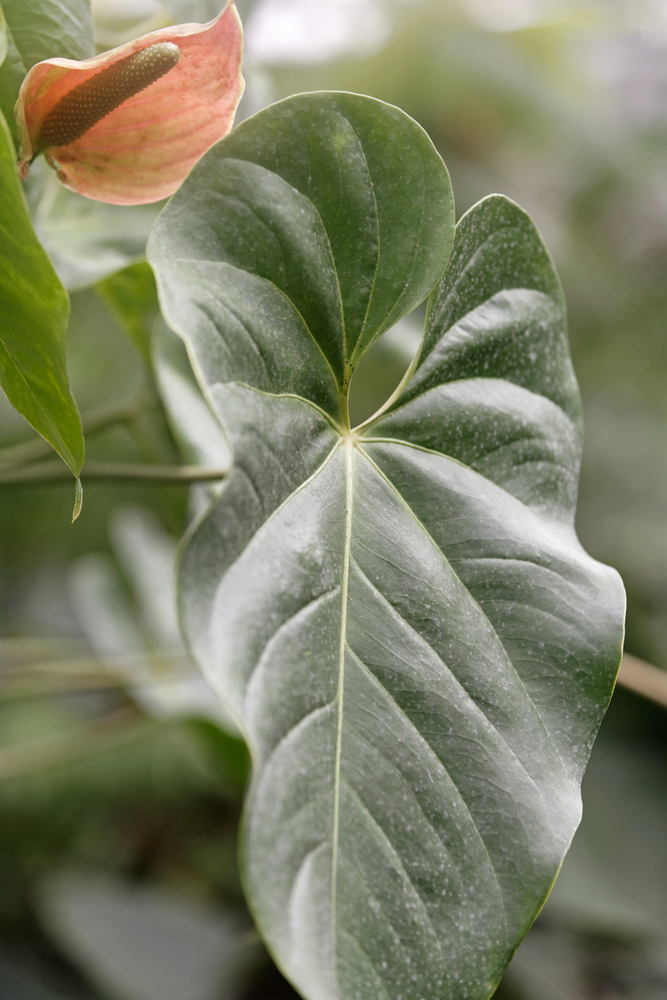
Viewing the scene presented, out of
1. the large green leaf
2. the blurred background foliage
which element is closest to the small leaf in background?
the blurred background foliage

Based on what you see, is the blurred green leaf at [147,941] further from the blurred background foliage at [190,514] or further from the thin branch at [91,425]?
the thin branch at [91,425]

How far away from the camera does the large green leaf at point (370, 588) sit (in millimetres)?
281

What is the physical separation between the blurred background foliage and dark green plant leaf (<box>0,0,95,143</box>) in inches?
5.5

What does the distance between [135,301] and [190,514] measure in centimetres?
25

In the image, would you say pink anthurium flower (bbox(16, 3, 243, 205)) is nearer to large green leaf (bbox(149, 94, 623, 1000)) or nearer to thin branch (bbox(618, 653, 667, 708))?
large green leaf (bbox(149, 94, 623, 1000))

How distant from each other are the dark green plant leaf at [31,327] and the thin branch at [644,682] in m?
0.42

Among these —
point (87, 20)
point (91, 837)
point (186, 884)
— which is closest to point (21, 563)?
point (91, 837)

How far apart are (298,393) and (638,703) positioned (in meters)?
1.47

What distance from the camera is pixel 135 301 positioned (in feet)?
2.19

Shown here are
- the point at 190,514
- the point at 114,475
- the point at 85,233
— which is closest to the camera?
the point at 114,475

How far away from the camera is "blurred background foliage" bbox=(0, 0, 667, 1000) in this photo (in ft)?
3.03

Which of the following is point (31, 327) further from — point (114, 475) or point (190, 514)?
point (190, 514)

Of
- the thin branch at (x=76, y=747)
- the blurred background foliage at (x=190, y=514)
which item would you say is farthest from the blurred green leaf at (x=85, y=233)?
the thin branch at (x=76, y=747)

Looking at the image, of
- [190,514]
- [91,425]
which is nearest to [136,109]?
[91,425]
